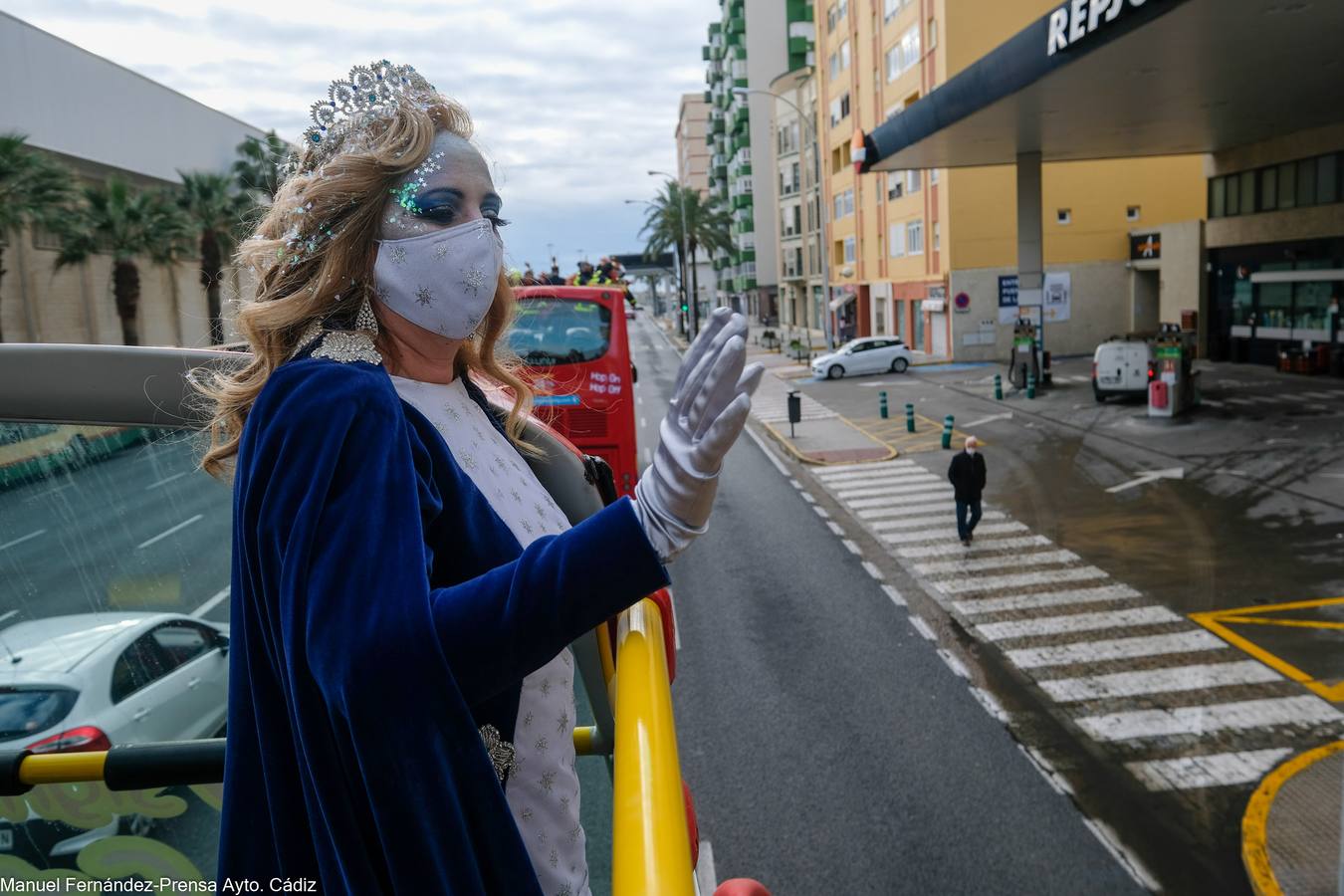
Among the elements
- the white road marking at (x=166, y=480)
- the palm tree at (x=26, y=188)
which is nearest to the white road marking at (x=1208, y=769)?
the white road marking at (x=166, y=480)

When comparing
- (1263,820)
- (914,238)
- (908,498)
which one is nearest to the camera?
(1263,820)

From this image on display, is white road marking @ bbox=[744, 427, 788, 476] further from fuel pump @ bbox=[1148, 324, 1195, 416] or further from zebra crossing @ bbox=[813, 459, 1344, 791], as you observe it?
fuel pump @ bbox=[1148, 324, 1195, 416]

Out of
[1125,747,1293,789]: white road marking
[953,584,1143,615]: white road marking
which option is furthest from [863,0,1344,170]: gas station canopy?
[1125,747,1293,789]: white road marking

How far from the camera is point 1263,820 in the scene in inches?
272

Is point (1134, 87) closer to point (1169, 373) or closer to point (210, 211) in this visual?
point (1169, 373)

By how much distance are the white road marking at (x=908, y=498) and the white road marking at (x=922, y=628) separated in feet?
20.6

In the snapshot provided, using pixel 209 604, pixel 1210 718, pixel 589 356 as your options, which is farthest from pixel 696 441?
pixel 589 356

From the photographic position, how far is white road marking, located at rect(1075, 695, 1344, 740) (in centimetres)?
839

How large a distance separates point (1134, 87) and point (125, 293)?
1160 inches

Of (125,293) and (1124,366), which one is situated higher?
(125,293)

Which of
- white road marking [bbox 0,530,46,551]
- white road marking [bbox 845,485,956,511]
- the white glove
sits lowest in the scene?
white road marking [bbox 845,485,956,511]

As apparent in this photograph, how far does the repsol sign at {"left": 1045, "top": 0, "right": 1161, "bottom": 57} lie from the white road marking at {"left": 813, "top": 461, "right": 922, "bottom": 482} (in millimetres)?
8782

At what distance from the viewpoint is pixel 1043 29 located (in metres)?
19.8

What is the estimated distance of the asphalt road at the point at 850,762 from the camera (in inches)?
262
